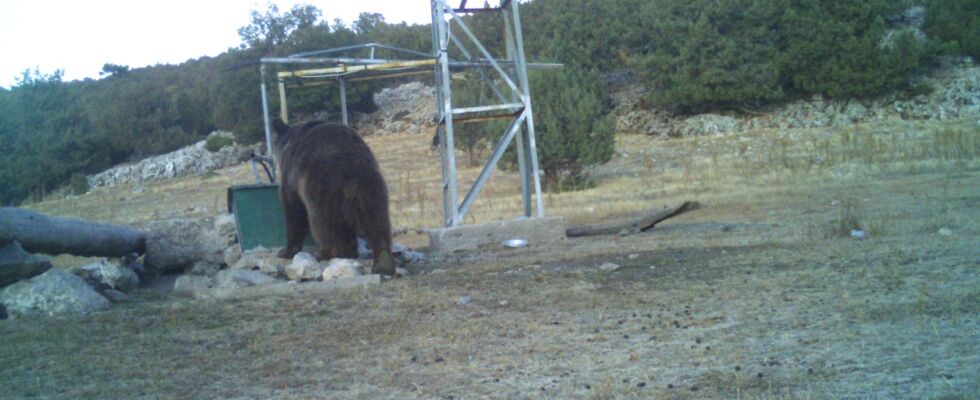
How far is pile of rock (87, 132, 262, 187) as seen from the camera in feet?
118

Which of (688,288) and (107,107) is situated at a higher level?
(107,107)

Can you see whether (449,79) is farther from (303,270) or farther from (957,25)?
(957,25)

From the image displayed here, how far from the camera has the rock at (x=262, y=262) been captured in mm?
9203

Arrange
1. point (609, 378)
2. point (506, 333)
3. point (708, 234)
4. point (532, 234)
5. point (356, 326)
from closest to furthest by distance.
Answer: point (609, 378) → point (506, 333) → point (356, 326) → point (708, 234) → point (532, 234)

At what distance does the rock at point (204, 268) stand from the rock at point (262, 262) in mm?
507

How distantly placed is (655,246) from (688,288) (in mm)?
2844

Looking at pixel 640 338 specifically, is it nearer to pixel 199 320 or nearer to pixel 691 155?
pixel 199 320

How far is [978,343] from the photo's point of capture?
15.5 feet

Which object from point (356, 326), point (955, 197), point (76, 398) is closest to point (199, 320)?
point (356, 326)

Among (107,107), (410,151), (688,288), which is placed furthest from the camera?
(107,107)

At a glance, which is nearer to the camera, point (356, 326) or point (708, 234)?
point (356, 326)

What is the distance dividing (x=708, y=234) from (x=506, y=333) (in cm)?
556

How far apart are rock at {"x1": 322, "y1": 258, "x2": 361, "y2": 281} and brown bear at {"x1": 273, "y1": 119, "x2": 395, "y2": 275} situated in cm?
25

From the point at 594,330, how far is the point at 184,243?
6.81 m
